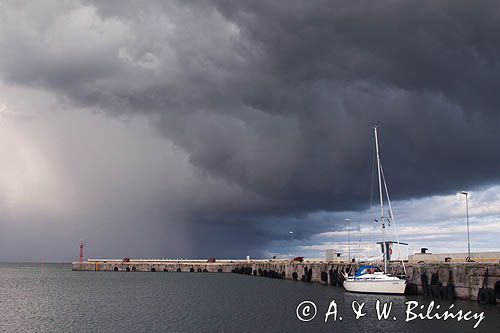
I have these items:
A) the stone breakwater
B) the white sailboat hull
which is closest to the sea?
the white sailboat hull

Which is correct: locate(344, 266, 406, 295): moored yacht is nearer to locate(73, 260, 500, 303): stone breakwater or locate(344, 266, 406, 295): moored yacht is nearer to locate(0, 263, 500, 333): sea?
locate(0, 263, 500, 333): sea

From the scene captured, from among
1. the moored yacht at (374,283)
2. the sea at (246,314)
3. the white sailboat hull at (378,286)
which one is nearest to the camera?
the sea at (246,314)

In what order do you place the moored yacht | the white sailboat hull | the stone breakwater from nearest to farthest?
the stone breakwater < the white sailboat hull < the moored yacht

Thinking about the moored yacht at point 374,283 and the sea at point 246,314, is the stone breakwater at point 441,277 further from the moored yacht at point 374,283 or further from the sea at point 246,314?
the moored yacht at point 374,283

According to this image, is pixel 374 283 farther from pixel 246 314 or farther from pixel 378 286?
pixel 246 314

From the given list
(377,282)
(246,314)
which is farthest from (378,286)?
(246,314)

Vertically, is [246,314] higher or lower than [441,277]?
lower

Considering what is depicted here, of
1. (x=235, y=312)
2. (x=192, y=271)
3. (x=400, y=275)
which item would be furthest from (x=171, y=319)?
(x=192, y=271)

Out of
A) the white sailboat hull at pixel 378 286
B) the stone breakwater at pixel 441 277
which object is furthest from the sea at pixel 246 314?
the stone breakwater at pixel 441 277

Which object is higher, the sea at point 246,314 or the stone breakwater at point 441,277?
the stone breakwater at point 441,277

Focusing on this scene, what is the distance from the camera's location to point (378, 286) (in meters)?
66.3

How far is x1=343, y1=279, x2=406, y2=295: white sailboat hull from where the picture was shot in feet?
212

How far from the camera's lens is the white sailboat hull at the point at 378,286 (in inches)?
2547

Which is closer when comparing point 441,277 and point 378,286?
point 441,277
